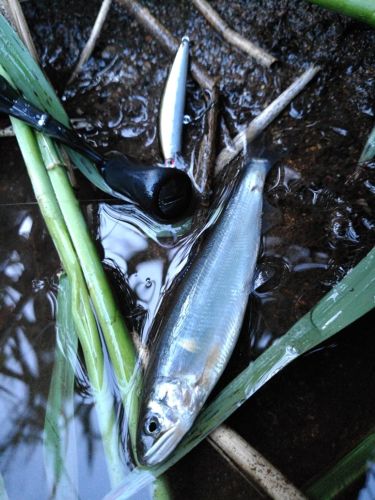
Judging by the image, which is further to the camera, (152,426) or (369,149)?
(369,149)

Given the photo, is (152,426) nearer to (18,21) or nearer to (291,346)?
(291,346)

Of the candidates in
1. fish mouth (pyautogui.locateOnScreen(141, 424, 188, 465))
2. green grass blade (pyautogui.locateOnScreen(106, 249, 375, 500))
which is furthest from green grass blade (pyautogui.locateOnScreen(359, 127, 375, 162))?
fish mouth (pyautogui.locateOnScreen(141, 424, 188, 465))

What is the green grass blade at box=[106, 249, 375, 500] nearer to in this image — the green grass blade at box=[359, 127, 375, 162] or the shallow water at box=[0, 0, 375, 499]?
the shallow water at box=[0, 0, 375, 499]

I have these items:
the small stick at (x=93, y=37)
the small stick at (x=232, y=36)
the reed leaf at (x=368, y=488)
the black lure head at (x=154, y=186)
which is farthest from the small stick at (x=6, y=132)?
the reed leaf at (x=368, y=488)

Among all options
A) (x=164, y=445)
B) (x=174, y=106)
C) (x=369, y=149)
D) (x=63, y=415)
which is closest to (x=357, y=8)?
(x=369, y=149)

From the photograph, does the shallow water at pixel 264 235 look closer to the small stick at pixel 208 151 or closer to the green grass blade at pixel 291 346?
the small stick at pixel 208 151

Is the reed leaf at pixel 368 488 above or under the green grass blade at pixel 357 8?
under
